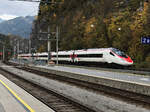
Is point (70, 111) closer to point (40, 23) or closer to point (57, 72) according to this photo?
point (57, 72)

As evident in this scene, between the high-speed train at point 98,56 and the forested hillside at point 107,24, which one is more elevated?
the forested hillside at point 107,24

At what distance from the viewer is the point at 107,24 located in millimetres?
49781

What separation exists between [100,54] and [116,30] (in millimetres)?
12251

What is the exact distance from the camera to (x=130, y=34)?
38.7 meters

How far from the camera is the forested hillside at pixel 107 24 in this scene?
3728 centimetres

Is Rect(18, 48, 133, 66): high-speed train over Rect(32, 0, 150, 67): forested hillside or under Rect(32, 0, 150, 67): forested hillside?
under

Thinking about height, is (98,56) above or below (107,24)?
below

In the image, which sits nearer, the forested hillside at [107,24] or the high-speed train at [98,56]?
the high-speed train at [98,56]

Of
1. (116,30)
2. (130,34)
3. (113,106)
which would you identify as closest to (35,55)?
(116,30)

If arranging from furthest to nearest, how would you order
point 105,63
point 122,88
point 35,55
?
point 35,55, point 105,63, point 122,88

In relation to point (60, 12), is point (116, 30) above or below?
below

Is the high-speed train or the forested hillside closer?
the high-speed train

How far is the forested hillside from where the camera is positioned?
122 feet

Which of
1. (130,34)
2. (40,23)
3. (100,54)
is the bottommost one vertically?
(100,54)
